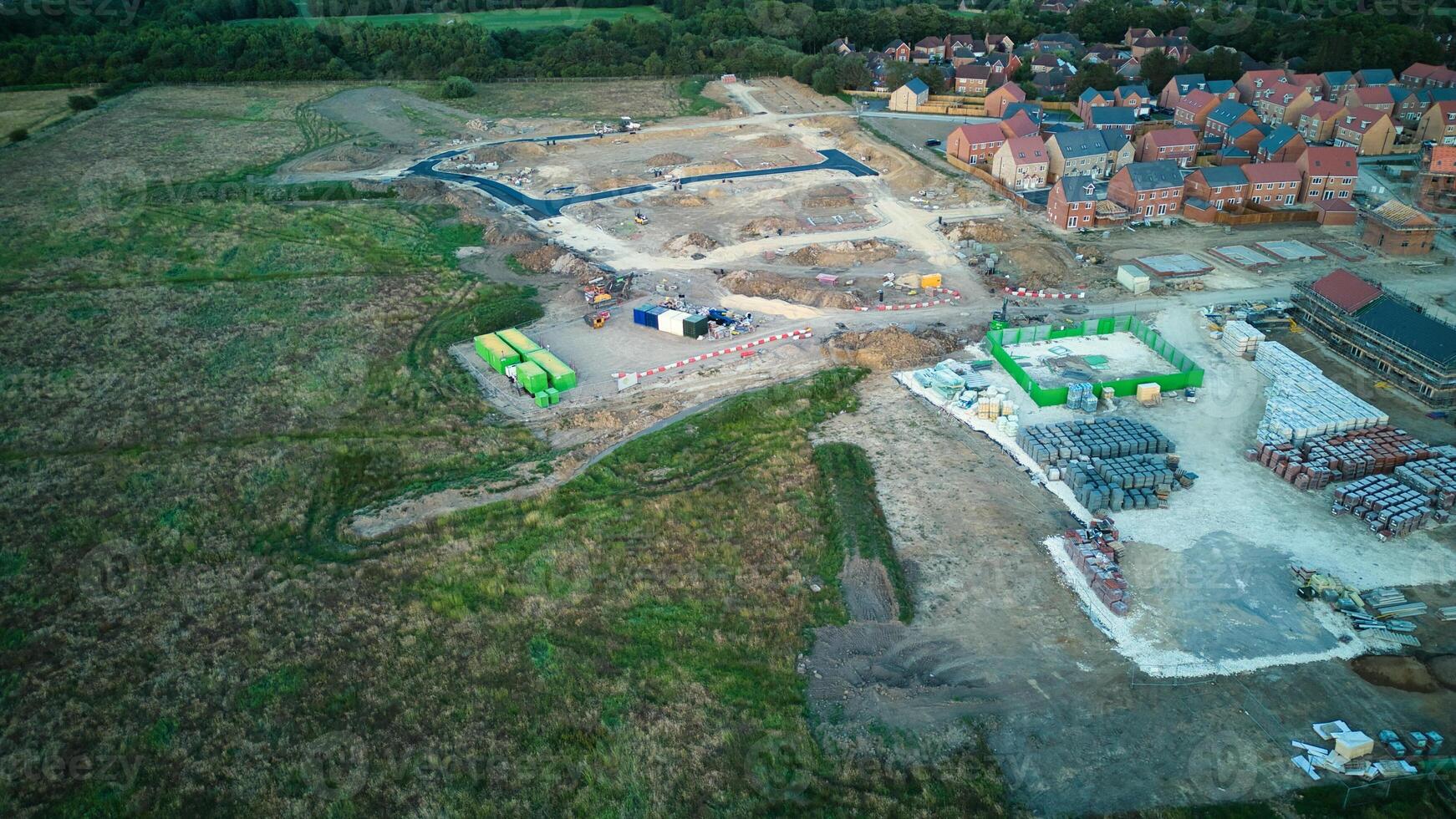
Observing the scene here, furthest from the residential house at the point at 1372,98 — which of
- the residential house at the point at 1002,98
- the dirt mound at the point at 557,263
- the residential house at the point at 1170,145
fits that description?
the dirt mound at the point at 557,263

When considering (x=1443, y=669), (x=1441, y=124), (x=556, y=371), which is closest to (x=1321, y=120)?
(x=1441, y=124)

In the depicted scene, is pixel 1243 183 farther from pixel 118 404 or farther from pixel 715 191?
pixel 118 404

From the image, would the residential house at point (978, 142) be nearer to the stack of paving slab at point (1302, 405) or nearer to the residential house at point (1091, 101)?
the residential house at point (1091, 101)

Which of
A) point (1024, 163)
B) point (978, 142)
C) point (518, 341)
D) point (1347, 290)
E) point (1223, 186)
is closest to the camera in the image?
point (1347, 290)

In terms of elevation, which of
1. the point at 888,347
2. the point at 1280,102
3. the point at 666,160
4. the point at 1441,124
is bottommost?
the point at 888,347

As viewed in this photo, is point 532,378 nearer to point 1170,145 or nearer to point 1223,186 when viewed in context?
point 1223,186

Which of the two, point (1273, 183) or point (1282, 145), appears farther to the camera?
point (1282, 145)

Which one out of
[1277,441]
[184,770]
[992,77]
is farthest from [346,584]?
[992,77]
